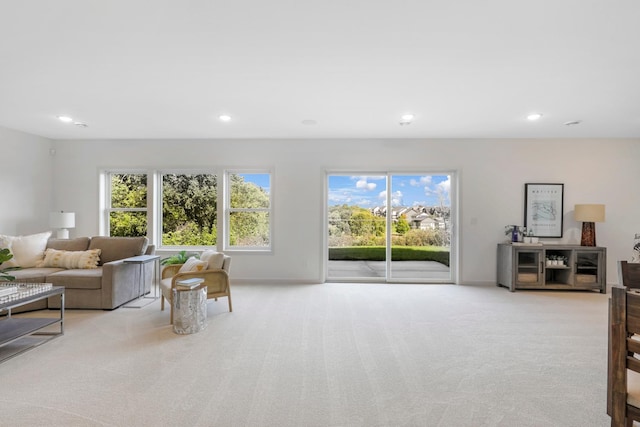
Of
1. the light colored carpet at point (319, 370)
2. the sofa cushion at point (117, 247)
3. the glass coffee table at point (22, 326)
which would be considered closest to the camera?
the light colored carpet at point (319, 370)

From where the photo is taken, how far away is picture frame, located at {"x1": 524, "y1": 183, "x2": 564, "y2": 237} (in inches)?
213

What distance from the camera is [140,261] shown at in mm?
3977

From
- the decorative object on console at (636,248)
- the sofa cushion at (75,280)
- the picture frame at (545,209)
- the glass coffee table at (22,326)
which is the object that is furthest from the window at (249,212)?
the decorative object on console at (636,248)

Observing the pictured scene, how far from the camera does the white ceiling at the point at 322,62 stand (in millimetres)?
2072

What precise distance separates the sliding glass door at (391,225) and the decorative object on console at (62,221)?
4.22m

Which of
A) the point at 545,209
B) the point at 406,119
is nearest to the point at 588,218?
the point at 545,209

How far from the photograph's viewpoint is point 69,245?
459 cm

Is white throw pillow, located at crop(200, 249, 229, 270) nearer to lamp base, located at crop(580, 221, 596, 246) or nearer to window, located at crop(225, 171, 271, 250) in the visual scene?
window, located at crop(225, 171, 271, 250)

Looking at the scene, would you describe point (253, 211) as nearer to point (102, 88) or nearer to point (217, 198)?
point (217, 198)

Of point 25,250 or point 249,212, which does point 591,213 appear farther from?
point 25,250

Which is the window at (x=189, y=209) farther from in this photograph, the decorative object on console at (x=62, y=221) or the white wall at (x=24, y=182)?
the white wall at (x=24, y=182)

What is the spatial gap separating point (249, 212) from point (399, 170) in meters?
2.78

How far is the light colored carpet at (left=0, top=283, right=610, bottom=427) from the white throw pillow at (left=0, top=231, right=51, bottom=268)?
1.13 metres

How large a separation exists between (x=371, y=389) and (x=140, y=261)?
3.19 meters
